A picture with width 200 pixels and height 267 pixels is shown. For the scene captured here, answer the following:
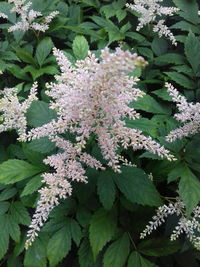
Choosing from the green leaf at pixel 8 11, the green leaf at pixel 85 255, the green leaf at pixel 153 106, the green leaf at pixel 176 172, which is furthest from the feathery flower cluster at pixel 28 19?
the green leaf at pixel 85 255

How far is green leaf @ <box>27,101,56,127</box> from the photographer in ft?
7.89

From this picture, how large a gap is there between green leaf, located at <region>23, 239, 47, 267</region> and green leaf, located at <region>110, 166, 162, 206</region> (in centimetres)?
82

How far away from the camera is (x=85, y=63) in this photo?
1.87 metres

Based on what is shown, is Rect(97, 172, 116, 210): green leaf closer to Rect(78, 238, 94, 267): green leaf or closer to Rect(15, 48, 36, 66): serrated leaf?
Rect(78, 238, 94, 267): green leaf

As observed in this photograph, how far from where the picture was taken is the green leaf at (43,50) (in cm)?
329

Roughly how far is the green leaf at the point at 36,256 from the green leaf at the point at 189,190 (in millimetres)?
1148

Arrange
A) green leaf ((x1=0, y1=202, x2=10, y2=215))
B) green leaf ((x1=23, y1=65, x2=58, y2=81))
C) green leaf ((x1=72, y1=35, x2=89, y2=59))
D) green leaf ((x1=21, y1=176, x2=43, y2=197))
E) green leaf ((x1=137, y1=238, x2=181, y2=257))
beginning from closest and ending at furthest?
green leaf ((x1=21, y1=176, x2=43, y2=197)) < green leaf ((x1=137, y1=238, x2=181, y2=257)) < green leaf ((x1=0, y1=202, x2=10, y2=215)) < green leaf ((x1=72, y1=35, x2=89, y2=59)) < green leaf ((x1=23, y1=65, x2=58, y2=81))

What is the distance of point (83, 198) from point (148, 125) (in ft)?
2.36

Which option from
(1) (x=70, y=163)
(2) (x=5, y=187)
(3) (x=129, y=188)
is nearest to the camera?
(1) (x=70, y=163)

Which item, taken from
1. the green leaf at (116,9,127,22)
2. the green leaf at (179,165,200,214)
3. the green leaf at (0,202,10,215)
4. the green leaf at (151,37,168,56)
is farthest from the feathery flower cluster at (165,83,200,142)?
the green leaf at (116,9,127,22)

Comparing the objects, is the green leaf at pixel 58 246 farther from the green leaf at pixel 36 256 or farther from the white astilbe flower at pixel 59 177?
the white astilbe flower at pixel 59 177

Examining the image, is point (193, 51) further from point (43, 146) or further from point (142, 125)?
point (43, 146)

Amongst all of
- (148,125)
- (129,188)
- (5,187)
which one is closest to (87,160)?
(129,188)

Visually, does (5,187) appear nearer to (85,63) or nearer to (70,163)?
(70,163)
